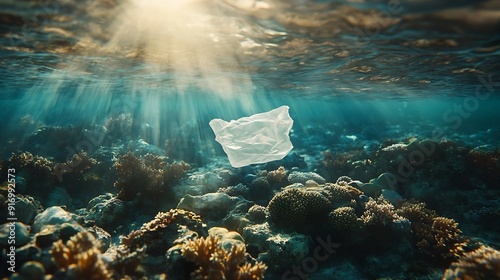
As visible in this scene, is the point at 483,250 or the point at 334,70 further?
the point at 334,70

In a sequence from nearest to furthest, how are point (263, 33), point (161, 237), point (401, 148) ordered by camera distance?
point (161, 237), point (263, 33), point (401, 148)

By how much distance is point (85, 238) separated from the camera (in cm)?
440

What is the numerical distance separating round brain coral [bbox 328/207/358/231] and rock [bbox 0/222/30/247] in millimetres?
6630

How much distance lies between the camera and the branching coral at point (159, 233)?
5.32 m

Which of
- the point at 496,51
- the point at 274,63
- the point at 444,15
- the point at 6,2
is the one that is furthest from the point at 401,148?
the point at 6,2

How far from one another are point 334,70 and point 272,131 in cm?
1154

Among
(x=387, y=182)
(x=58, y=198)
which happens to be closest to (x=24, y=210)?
(x=58, y=198)

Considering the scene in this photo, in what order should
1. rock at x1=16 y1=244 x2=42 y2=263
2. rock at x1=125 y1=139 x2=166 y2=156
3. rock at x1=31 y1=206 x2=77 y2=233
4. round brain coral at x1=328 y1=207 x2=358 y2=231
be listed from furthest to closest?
rock at x1=125 y1=139 x2=166 y2=156 → round brain coral at x1=328 y1=207 x2=358 y2=231 → rock at x1=31 y1=206 x2=77 y2=233 → rock at x1=16 y1=244 x2=42 y2=263

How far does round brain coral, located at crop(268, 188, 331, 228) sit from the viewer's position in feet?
23.4

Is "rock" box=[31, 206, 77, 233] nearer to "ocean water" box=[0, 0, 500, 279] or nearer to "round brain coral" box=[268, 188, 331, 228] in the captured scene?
"ocean water" box=[0, 0, 500, 279]

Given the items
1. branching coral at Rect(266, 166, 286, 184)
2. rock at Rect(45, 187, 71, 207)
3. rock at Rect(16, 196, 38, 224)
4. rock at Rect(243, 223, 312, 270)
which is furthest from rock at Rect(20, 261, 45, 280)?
branching coral at Rect(266, 166, 286, 184)

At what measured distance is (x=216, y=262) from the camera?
443cm

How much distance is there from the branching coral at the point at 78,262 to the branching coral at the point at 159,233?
1.31 m

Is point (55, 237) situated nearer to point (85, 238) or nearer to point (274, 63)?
point (85, 238)
